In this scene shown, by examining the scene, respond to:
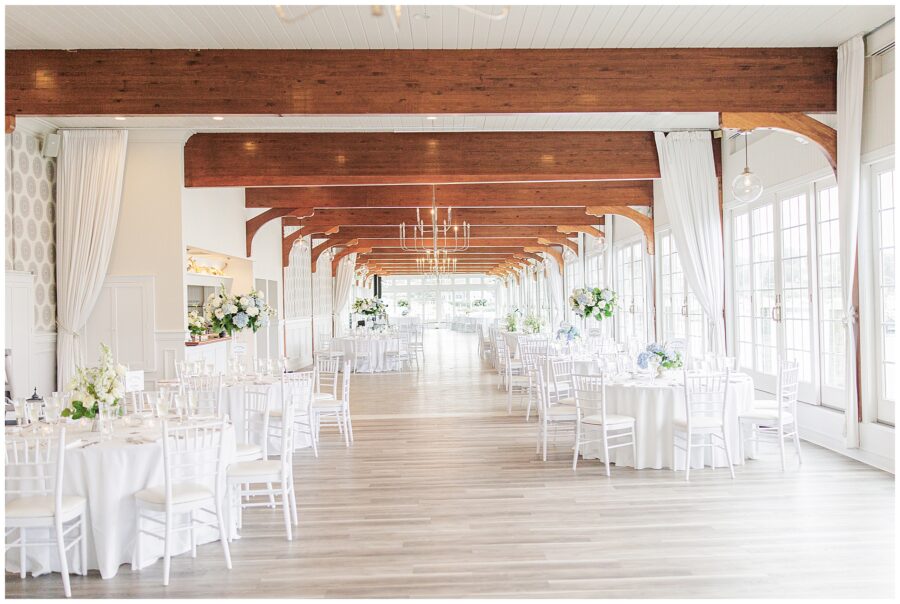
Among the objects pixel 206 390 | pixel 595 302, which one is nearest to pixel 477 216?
pixel 595 302

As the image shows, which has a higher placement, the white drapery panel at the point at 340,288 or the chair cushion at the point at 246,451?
the white drapery panel at the point at 340,288

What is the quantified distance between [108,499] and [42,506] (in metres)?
0.33

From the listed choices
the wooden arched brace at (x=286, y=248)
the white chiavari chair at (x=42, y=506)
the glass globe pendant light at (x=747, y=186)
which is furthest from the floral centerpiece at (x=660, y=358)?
the wooden arched brace at (x=286, y=248)

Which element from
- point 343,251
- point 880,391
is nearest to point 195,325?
point 880,391

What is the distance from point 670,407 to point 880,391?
1722mm

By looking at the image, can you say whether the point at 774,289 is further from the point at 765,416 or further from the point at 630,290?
the point at 630,290

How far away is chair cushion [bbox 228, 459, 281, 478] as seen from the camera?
4.61 metres

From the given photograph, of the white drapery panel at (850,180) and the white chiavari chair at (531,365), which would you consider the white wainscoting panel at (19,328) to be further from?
the white drapery panel at (850,180)

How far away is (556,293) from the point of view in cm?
2258

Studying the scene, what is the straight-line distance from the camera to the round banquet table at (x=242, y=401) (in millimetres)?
7008

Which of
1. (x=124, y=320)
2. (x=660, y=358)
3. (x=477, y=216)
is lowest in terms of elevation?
(x=660, y=358)

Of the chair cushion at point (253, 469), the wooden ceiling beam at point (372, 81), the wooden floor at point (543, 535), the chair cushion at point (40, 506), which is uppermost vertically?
the wooden ceiling beam at point (372, 81)

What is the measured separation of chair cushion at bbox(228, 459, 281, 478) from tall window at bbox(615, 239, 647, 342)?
8940 millimetres

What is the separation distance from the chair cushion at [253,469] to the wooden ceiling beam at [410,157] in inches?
192
